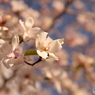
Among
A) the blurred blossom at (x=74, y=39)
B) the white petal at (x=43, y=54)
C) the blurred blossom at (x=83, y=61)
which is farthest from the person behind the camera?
the blurred blossom at (x=74, y=39)

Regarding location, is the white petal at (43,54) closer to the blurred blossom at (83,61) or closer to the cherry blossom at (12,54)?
the cherry blossom at (12,54)

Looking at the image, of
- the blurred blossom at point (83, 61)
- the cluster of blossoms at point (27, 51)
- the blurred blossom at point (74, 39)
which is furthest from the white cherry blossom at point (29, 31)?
the blurred blossom at point (74, 39)

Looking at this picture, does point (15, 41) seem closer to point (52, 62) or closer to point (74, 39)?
point (52, 62)

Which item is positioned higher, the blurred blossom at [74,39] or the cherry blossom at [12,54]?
the cherry blossom at [12,54]

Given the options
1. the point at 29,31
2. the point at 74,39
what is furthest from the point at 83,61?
the point at 74,39

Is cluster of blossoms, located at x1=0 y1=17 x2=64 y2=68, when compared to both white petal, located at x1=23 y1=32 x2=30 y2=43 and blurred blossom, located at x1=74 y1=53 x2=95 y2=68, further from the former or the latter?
blurred blossom, located at x1=74 y1=53 x2=95 y2=68

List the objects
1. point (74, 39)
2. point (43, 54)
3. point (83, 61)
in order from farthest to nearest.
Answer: point (74, 39) → point (83, 61) → point (43, 54)

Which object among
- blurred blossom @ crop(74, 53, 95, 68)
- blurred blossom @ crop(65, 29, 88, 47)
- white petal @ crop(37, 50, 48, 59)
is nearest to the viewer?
white petal @ crop(37, 50, 48, 59)

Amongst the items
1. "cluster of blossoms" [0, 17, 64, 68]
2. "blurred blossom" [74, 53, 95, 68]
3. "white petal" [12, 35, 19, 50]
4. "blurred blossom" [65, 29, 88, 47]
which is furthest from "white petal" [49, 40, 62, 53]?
"blurred blossom" [65, 29, 88, 47]
